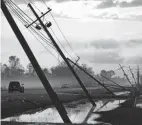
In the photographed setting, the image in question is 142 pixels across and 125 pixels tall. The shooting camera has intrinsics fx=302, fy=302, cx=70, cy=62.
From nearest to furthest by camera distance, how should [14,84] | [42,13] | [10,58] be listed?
[42,13]
[14,84]
[10,58]

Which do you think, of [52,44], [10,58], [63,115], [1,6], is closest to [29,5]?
[52,44]

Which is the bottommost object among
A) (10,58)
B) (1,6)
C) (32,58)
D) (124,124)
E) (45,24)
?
(124,124)

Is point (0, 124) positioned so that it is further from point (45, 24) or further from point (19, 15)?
point (45, 24)

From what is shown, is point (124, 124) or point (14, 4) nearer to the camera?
point (124, 124)

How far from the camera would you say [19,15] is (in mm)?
17156

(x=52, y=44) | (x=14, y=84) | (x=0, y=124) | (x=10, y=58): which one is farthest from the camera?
(x=10, y=58)

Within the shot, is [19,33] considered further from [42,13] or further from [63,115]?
[42,13]

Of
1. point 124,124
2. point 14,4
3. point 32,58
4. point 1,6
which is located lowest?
point 124,124

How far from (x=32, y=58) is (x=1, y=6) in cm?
295

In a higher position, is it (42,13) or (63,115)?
(42,13)

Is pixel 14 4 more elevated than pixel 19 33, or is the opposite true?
pixel 14 4

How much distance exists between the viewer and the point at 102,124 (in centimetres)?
1493

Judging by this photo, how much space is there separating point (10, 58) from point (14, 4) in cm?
18320

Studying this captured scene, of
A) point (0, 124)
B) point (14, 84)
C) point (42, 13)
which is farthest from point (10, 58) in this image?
point (0, 124)
